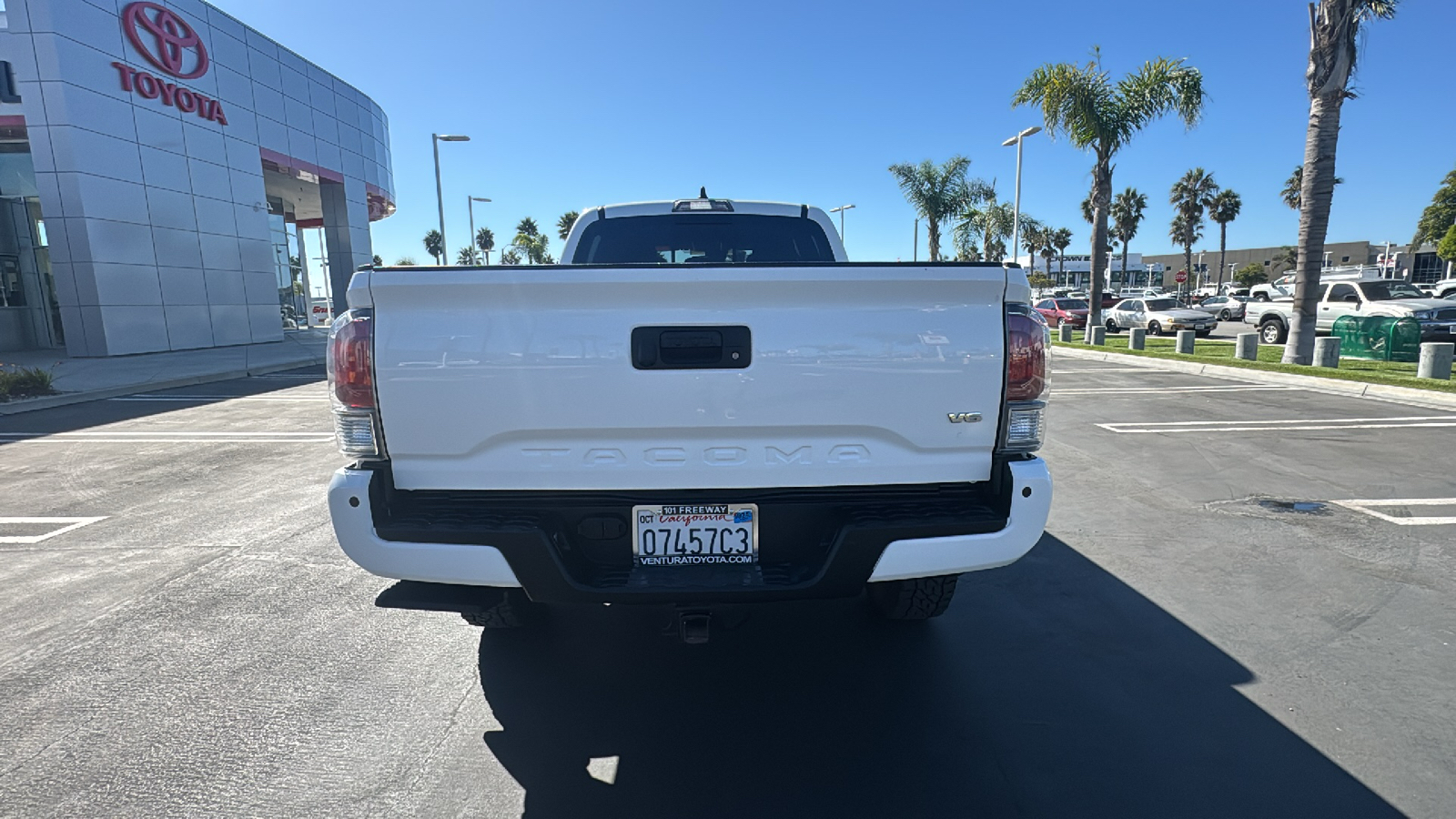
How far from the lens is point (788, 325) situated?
222 centimetres

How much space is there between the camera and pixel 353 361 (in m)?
2.22

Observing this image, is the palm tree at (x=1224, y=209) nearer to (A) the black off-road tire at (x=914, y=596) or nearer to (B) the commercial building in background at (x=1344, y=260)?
(B) the commercial building in background at (x=1344, y=260)

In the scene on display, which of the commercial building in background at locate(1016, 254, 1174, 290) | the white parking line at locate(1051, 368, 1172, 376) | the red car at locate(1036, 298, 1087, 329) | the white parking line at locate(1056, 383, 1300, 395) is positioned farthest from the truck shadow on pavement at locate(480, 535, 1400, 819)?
the commercial building in background at locate(1016, 254, 1174, 290)

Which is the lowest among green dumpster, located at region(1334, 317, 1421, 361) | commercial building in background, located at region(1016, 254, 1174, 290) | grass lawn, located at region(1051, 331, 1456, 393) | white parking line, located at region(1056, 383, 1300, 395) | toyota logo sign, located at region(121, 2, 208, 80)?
white parking line, located at region(1056, 383, 1300, 395)

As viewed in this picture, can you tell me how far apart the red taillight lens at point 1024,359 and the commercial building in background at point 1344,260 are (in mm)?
62094

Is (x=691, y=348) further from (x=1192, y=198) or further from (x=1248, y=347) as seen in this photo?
(x=1192, y=198)

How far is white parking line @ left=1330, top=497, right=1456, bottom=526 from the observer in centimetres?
471

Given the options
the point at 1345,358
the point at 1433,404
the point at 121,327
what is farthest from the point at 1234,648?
the point at 121,327

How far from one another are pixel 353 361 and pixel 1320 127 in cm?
1540

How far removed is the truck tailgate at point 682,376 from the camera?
2186 millimetres

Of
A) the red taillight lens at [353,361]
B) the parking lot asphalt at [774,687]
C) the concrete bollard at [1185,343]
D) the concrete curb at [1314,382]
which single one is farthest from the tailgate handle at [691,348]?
the concrete bollard at [1185,343]

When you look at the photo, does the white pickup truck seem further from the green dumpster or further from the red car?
the red car

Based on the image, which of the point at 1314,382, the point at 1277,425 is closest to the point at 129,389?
the point at 1277,425

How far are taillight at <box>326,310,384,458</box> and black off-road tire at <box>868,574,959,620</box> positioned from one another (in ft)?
6.64
